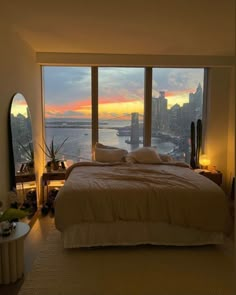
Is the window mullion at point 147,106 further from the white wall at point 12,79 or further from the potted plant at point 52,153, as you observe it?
the white wall at point 12,79

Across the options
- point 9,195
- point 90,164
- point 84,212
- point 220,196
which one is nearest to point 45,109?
point 90,164

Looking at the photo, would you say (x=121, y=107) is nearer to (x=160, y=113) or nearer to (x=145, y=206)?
(x=160, y=113)

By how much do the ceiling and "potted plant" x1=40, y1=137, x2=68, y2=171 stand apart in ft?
5.21

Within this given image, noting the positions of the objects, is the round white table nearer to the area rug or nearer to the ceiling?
the area rug

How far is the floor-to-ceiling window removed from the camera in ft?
16.3

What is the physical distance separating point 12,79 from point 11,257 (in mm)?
2009

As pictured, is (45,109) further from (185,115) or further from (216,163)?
(216,163)

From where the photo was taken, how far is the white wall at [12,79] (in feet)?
9.75

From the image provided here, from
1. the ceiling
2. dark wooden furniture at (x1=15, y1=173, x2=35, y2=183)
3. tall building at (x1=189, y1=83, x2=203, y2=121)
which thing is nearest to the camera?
the ceiling

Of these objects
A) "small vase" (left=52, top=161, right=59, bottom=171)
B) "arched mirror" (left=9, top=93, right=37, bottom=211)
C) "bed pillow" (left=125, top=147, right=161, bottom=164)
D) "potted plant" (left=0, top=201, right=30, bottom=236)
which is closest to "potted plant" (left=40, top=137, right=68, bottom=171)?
"small vase" (left=52, top=161, right=59, bottom=171)

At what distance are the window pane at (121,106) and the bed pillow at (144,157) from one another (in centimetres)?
63

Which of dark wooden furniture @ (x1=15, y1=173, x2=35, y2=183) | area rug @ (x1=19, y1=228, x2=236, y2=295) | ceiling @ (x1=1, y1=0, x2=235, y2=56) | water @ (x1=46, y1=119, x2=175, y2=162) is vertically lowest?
area rug @ (x1=19, y1=228, x2=236, y2=295)

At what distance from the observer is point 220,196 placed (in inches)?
115

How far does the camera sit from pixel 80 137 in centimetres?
505
